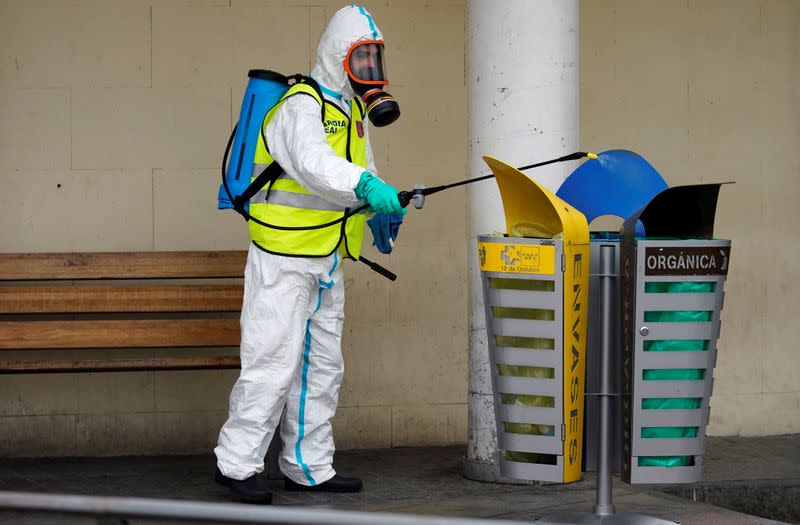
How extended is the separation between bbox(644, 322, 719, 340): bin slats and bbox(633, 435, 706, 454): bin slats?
1.09ft

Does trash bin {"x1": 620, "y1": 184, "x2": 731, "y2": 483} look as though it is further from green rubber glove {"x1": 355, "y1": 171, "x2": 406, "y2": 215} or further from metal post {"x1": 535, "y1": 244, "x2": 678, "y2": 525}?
green rubber glove {"x1": 355, "y1": 171, "x2": 406, "y2": 215}

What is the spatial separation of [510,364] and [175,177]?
8.91 ft

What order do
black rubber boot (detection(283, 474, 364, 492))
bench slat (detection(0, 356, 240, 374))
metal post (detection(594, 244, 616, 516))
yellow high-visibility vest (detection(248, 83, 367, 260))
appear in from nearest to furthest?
metal post (detection(594, 244, 616, 516)) < yellow high-visibility vest (detection(248, 83, 367, 260)) < black rubber boot (detection(283, 474, 364, 492)) < bench slat (detection(0, 356, 240, 374))

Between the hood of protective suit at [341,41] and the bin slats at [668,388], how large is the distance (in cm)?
172

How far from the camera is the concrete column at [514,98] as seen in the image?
5.35 m

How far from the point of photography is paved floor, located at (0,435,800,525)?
485cm

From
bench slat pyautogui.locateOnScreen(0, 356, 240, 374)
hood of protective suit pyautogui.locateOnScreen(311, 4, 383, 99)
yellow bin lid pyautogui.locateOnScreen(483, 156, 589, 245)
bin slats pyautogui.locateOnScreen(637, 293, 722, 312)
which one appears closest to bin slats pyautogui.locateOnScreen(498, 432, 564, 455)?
bin slats pyautogui.locateOnScreen(637, 293, 722, 312)

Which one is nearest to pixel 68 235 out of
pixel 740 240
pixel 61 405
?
pixel 61 405

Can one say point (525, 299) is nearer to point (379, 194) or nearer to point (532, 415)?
point (532, 415)

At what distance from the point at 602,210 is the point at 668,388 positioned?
2.73 ft

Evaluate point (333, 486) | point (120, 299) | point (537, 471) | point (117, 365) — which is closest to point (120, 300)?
point (120, 299)

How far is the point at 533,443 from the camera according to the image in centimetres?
409

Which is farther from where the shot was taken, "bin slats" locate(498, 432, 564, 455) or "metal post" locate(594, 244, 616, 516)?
"metal post" locate(594, 244, 616, 516)

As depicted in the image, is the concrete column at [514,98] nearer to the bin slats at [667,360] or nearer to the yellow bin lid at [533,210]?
the yellow bin lid at [533,210]
